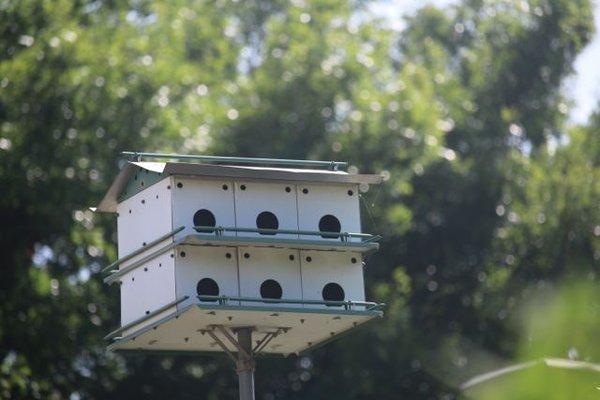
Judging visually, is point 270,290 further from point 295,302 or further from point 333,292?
point 333,292

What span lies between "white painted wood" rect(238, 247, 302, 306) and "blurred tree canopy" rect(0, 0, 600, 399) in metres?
13.1

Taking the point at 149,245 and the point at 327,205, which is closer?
the point at 149,245

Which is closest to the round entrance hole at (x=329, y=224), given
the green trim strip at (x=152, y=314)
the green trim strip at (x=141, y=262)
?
the green trim strip at (x=141, y=262)

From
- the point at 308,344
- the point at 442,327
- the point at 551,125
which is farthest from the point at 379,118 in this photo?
the point at 308,344

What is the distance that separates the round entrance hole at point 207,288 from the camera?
34.3 feet

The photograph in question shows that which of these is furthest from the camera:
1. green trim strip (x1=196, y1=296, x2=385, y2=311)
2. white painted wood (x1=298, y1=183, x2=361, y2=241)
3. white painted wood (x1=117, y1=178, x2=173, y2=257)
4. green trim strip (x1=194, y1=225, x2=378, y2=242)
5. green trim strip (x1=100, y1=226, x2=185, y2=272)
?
white painted wood (x1=298, y1=183, x2=361, y2=241)

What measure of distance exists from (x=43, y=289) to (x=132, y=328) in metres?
14.3

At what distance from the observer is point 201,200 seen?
1083 cm

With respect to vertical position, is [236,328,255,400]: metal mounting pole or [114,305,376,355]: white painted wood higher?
[114,305,376,355]: white painted wood

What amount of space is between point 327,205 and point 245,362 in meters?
1.39

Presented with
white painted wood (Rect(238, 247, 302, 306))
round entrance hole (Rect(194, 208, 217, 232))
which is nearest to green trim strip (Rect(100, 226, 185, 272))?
round entrance hole (Rect(194, 208, 217, 232))

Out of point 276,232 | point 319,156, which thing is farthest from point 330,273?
point 319,156

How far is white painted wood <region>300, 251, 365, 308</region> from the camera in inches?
429

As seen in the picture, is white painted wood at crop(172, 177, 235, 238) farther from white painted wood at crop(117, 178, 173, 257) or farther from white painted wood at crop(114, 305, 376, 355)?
white painted wood at crop(114, 305, 376, 355)
